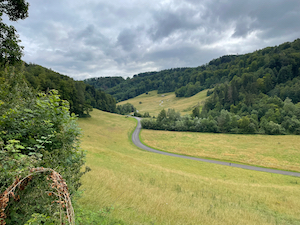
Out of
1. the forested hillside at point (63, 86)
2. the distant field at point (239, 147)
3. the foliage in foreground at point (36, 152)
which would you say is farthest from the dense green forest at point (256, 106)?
the foliage in foreground at point (36, 152)

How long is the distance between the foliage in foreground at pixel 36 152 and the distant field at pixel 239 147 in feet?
126

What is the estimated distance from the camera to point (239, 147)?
45062mm

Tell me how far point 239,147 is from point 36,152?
5143 cm

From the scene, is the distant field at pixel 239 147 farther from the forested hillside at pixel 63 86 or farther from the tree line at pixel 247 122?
the forested hillside at pixel 63 86

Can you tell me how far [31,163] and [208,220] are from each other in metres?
7.56

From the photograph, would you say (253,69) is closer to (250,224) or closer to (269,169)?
(269,169)

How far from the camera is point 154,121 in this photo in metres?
68.4

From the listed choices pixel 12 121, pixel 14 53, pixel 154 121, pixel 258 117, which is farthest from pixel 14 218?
pixel 258 117

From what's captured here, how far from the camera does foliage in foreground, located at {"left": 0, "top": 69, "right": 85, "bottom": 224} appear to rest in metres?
2.79

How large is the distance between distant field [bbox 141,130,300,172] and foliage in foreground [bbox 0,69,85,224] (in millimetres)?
38315

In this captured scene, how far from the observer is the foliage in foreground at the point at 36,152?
9.14ft

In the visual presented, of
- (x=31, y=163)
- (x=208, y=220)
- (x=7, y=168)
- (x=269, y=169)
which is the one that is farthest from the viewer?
(x=269, y=169)

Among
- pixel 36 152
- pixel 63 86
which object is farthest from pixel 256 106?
pixel 36 152

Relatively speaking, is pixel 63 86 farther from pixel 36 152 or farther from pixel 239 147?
pixel 239 147
